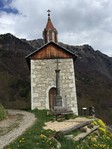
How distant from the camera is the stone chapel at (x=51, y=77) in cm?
3100

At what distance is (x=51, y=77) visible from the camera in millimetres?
31391

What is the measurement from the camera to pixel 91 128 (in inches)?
657

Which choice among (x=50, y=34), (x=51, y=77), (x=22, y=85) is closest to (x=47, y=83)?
(x=51, y=77)

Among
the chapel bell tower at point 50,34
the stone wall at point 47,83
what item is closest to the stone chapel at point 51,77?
the stone wall at point 47,83

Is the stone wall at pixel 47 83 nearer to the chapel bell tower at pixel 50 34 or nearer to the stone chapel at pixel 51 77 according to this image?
the stone chapel at pixel 51 77

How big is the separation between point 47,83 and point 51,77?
2.26 ft

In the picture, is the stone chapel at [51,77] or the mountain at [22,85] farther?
the mountain at [22,85]

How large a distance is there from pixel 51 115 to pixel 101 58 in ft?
564

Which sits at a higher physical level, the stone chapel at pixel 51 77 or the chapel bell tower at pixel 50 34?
the chapel bell tower at pixel 50 34

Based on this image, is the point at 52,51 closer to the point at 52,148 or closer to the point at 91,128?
the point at 91,128

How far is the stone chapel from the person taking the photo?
3100cm

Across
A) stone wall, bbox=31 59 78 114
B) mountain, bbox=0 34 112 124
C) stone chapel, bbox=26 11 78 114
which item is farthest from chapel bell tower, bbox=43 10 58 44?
mountain, bbox=0 34 112 124

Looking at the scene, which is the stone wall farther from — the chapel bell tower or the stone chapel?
the chapel bell tower

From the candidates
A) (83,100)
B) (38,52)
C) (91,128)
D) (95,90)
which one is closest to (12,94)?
(83,100)
